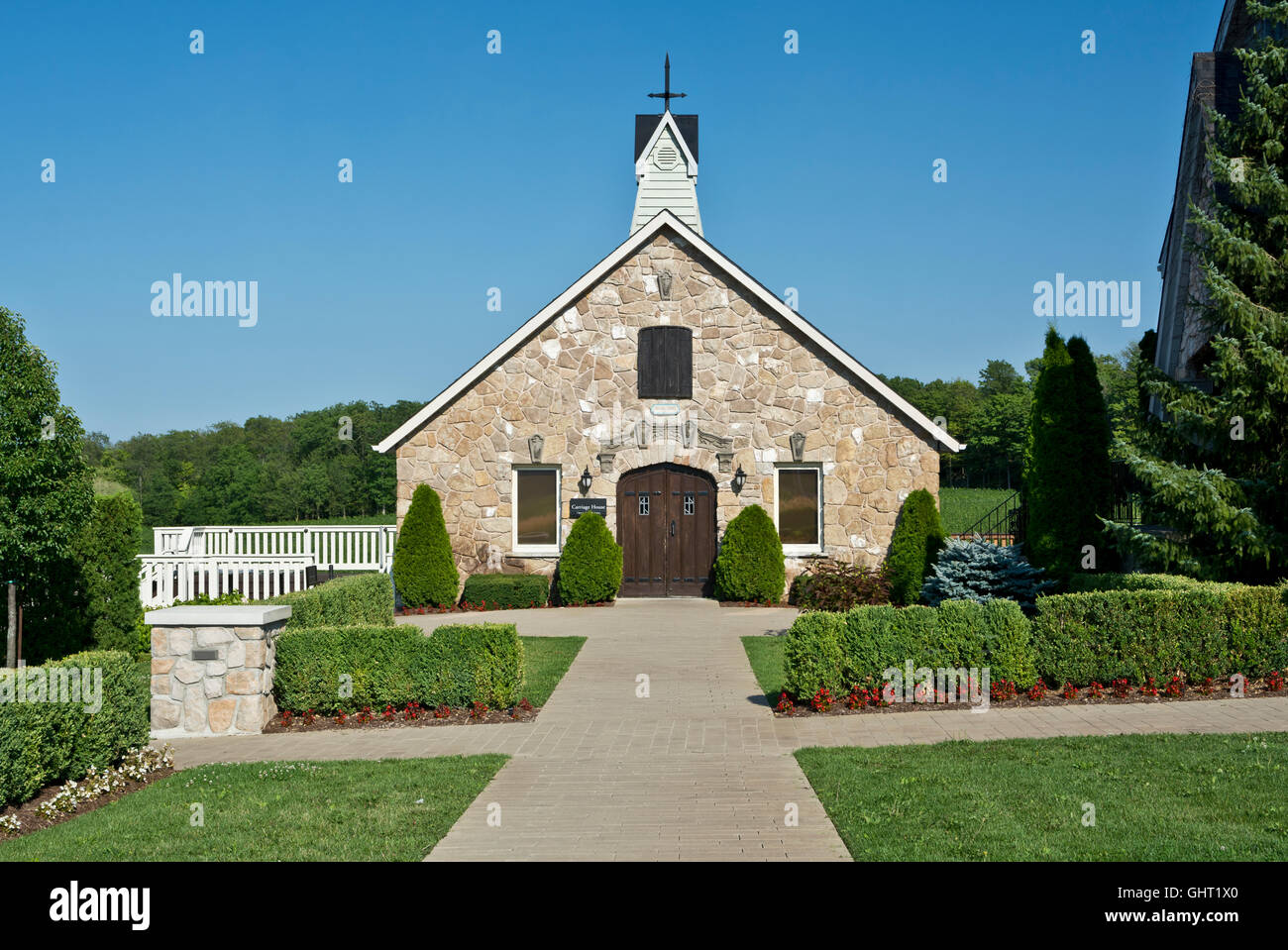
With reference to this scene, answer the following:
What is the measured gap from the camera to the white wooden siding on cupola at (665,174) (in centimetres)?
2486

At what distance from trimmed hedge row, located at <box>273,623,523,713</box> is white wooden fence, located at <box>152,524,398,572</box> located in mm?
11823

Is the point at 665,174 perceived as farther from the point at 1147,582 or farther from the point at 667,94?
the point at 1147,582

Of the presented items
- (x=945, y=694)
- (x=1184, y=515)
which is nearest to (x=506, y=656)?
(x=945, y=694)

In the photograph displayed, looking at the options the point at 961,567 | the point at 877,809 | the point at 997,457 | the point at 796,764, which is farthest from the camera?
the point at 997,457

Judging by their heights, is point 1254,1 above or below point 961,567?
above

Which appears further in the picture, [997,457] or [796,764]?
[997,457]

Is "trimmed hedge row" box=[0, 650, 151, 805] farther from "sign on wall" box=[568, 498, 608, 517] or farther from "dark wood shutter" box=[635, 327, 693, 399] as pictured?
"dark wood shutter" box=[635, 327, 693, 399]

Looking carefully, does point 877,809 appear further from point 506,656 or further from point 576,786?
point 506,656

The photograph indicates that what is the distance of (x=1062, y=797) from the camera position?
694cm

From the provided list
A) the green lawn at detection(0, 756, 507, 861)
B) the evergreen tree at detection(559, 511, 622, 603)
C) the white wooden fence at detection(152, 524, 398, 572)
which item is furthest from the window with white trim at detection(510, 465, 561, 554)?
the green lawn at detection(0, 756, 507, 861)

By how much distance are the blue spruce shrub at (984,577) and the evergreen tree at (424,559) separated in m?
9.56

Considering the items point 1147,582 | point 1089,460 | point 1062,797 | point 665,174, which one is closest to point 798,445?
point 1089,460

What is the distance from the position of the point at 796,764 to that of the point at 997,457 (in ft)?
224

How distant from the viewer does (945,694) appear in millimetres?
10633
